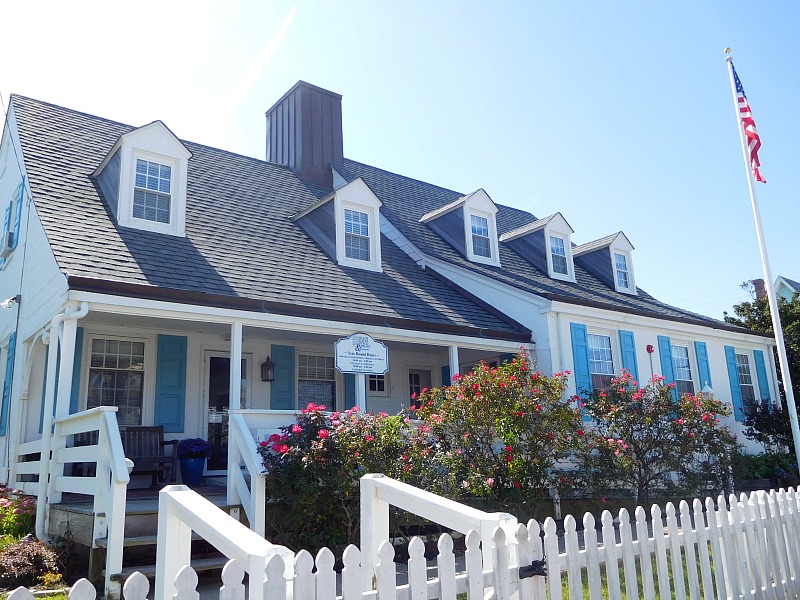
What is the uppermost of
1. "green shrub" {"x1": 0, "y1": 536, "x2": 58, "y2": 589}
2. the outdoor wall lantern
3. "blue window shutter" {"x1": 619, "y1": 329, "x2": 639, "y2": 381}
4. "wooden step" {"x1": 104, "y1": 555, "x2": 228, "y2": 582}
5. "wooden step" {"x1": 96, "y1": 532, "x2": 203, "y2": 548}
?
"blue window shutter" {"x1": 619, "y1": 329, "x2": 639, "y2": 381}

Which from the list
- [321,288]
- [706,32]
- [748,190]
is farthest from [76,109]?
Result: [748,190]

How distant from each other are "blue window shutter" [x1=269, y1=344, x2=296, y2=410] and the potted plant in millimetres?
1869

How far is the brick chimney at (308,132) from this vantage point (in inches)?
652

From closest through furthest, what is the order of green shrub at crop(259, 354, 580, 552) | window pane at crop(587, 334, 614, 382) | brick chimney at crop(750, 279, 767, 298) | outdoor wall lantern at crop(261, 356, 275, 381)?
green shrub at crop(259, 354, 580, 552)
outdoor wall lantern at crop(261, 356, 275, 381)
window pane at crop(587, 334, 614, 382)
brick chimney at crop(750, 279, 767, 298)

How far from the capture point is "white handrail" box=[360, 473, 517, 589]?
3432mm

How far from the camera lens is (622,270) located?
18.1m

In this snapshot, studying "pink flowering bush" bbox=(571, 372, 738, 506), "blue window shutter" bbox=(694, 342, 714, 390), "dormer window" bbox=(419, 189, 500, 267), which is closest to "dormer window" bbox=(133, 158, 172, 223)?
"dormer window" bbox=(419, 189, 500, 267)

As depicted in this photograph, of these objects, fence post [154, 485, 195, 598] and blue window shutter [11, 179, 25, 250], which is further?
blue window shutter [11, 179, 25, 250]

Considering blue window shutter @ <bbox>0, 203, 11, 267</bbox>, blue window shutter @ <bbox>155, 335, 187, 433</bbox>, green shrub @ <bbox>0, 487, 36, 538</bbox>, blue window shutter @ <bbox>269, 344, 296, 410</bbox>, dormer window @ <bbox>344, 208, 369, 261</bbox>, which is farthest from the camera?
dormer window @ <bbox>344, 208, 369, 261</bbox>

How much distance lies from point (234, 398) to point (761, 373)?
15410mm

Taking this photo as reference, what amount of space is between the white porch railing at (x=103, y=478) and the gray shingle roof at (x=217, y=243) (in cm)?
191

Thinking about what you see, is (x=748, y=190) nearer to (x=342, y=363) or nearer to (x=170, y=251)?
(x=342, y=363)

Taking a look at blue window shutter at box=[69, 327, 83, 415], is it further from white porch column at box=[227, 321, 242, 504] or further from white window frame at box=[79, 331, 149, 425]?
white porch column at box=[227, 321, 242, 504]

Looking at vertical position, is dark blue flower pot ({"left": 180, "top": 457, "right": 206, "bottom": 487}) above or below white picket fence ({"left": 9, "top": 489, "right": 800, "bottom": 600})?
above
